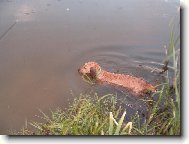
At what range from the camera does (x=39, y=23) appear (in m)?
4.89

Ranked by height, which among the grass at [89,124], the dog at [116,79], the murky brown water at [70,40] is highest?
the murky brown water at [70,40]

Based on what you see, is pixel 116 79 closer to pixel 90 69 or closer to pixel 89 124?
pixel 90 69

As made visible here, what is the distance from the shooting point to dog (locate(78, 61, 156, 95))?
4.02 m

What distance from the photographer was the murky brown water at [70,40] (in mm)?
4016

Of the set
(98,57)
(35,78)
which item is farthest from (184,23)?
(98,57)

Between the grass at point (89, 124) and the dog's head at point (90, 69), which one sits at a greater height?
the dog's head at point (90, 69)

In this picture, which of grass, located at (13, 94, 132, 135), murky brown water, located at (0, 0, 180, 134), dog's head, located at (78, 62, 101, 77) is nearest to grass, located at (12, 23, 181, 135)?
grass, located at (13, 94, 132, 135)

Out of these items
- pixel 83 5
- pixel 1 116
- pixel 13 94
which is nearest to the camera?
pixel 1 116

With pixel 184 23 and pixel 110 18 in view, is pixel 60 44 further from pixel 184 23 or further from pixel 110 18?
pixel 184 23

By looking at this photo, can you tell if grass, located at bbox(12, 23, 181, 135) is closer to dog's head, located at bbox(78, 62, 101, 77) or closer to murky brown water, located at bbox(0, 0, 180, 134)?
murky brown water, located at bbox(0, 0, 180, 134)

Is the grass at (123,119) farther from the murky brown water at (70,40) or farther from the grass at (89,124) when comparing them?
the murky brown water at (70,40)

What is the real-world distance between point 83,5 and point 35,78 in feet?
5.50

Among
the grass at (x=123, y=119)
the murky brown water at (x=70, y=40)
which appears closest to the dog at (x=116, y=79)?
the murky brown water at (x=70, y=40)

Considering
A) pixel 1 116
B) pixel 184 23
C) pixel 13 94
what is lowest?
pixel 1 116
